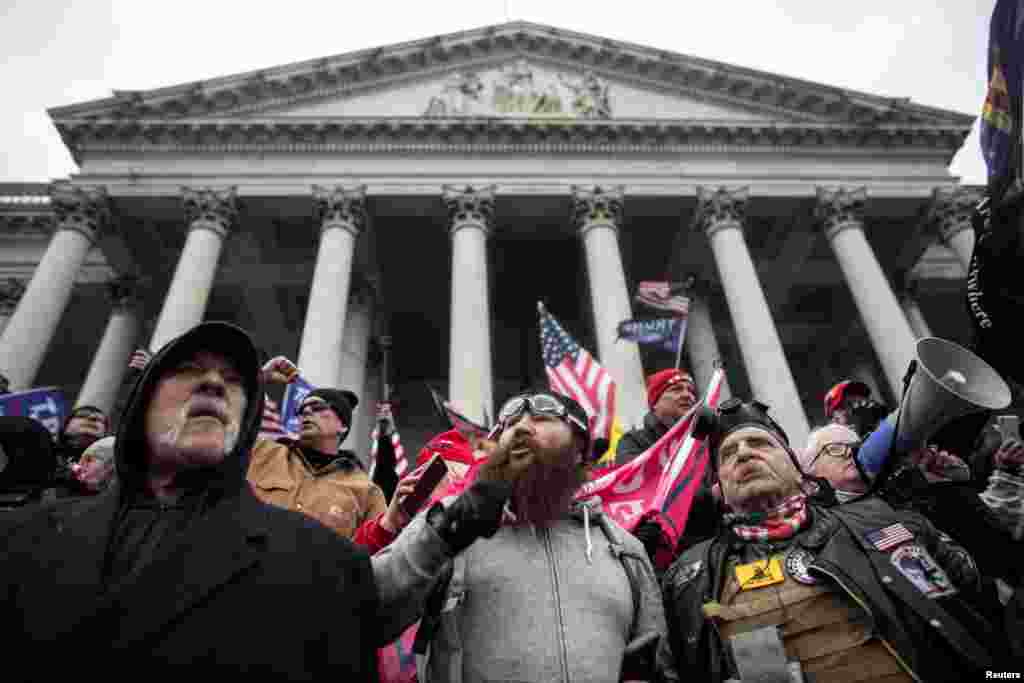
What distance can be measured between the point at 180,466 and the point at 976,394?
349 cm

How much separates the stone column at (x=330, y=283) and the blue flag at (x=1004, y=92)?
12.0m

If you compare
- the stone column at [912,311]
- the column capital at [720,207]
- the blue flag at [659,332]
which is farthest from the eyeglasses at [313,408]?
the stone column at [912,311]

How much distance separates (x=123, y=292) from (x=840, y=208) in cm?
2142

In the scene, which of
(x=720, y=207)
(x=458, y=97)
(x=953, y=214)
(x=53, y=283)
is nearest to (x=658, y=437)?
(x=720, y=207)

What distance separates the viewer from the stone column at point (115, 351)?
1540 cm

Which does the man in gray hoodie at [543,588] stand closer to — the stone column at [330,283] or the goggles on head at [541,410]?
the goggles on head at [541,410]

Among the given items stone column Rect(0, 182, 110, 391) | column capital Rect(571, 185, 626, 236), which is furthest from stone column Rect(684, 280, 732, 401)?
stone column Rect(0, 182, 110, 391)

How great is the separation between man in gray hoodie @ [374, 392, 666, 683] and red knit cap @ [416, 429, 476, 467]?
194 centimetres

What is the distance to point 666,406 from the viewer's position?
539cm

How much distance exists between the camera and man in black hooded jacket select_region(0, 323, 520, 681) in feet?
5.19

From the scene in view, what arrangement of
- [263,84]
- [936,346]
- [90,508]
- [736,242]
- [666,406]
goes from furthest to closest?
[263,84], [736,242], [666,406], [936,346], [90,508]

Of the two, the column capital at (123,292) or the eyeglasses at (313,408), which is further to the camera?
the column capital at (123,292)

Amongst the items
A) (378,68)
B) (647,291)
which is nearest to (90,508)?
(647,291)

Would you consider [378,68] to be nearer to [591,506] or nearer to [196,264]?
[196,264]
